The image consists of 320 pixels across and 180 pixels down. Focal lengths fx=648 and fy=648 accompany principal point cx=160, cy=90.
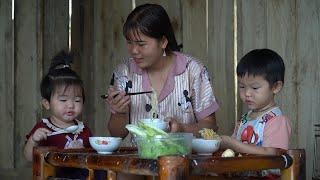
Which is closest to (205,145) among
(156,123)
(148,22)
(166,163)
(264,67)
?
(156,123)

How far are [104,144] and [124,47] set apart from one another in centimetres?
235

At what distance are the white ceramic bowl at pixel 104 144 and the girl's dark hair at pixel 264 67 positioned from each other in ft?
2.70

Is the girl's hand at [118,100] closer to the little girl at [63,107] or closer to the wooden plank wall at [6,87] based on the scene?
the little girl at [63,107]

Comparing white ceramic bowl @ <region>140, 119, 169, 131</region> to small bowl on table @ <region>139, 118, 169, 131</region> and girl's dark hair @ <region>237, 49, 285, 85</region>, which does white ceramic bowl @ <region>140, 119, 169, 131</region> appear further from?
girl's dark hair @ <region>237, 49, 285, 85</region>

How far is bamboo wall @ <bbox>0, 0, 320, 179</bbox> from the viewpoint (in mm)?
3680

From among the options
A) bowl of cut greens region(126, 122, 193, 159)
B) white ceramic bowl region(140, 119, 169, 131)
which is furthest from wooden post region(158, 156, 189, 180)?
white ceramic bowl region(140, 119, 169, 131)

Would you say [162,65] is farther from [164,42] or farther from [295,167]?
[295,167]

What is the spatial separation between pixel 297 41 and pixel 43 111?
6.25 ft

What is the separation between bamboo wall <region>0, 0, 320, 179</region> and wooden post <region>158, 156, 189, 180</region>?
75.4 inches

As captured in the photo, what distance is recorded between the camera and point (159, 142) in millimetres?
2059

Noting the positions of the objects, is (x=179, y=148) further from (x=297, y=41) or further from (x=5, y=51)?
(x=5, y=51)

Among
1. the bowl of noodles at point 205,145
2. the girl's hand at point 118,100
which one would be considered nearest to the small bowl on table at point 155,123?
the bowl of noodles at point 205,145

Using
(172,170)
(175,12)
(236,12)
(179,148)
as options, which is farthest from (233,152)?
(175,12)

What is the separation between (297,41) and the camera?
3.71 meters
